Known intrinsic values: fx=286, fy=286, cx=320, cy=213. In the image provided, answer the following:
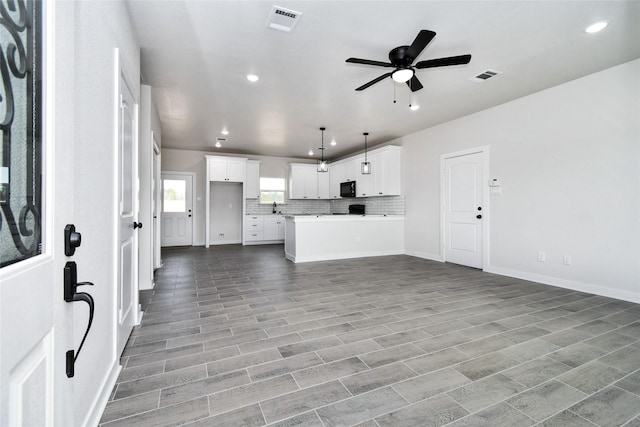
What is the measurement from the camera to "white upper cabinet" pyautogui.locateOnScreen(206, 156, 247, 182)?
7777mm

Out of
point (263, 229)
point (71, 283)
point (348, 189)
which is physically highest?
point (348, 189)

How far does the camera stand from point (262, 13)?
2.42 metres

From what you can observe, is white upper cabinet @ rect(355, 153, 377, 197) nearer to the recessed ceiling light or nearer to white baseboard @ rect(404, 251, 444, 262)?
white baseboard @ rect(404, 251, 444, 262)

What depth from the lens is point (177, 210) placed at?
307 inches

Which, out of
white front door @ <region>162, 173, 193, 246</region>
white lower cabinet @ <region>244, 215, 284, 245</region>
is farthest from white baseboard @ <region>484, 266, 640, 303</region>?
white front door @ <region>162, 173, 193, 246</region>

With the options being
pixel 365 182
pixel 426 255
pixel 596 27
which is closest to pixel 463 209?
pixel 426 255

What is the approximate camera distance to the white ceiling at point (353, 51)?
2.39 metres

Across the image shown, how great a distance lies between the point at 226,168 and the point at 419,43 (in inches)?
255

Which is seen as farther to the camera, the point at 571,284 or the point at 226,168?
the point at 226,168

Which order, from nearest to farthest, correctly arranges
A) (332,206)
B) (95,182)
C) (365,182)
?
(95,182) → (365,182) → (332,206)

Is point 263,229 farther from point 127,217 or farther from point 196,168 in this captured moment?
point 127,217

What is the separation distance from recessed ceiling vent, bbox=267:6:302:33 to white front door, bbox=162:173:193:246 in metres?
6.26

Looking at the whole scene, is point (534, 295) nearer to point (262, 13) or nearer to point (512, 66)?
point (512, 66)

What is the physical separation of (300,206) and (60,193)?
8.33 m
